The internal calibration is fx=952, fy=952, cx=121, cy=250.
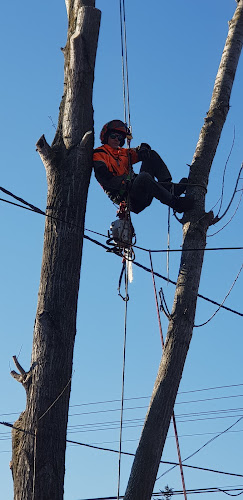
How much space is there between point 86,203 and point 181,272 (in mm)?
859

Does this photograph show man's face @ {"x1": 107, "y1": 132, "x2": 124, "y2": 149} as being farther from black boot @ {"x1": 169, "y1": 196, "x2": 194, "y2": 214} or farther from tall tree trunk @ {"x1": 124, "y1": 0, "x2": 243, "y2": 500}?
black boot @ {"x1": 169, "y1": 196, "x2": 194, "y2": 214}

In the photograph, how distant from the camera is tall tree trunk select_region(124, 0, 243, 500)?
6086 mm

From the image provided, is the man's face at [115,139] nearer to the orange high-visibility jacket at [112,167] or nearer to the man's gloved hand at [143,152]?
the orange high-visibility jacket at [112,167]

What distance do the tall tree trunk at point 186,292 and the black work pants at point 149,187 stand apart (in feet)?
1.41

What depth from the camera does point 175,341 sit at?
6582mm

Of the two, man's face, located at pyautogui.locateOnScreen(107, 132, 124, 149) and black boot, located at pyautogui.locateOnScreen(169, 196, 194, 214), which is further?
man's face, located at pyautogui.locateOnScreen(107, 132, 124, 149)

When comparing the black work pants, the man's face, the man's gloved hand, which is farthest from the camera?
the man's face

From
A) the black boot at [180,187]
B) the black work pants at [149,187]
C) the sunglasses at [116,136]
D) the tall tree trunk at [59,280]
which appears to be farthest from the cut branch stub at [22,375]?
the sunglasses at [116,136]

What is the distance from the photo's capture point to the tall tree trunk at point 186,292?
6.09 metres

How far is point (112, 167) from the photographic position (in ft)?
25.5

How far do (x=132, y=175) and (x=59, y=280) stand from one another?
1.92 metres

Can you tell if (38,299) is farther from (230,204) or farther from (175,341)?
(230,204)

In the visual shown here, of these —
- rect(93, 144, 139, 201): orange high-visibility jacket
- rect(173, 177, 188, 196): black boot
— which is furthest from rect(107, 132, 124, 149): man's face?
rect(173, 177, 188, 196): black boot

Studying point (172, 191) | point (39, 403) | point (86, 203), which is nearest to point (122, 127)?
point (172, 191)
